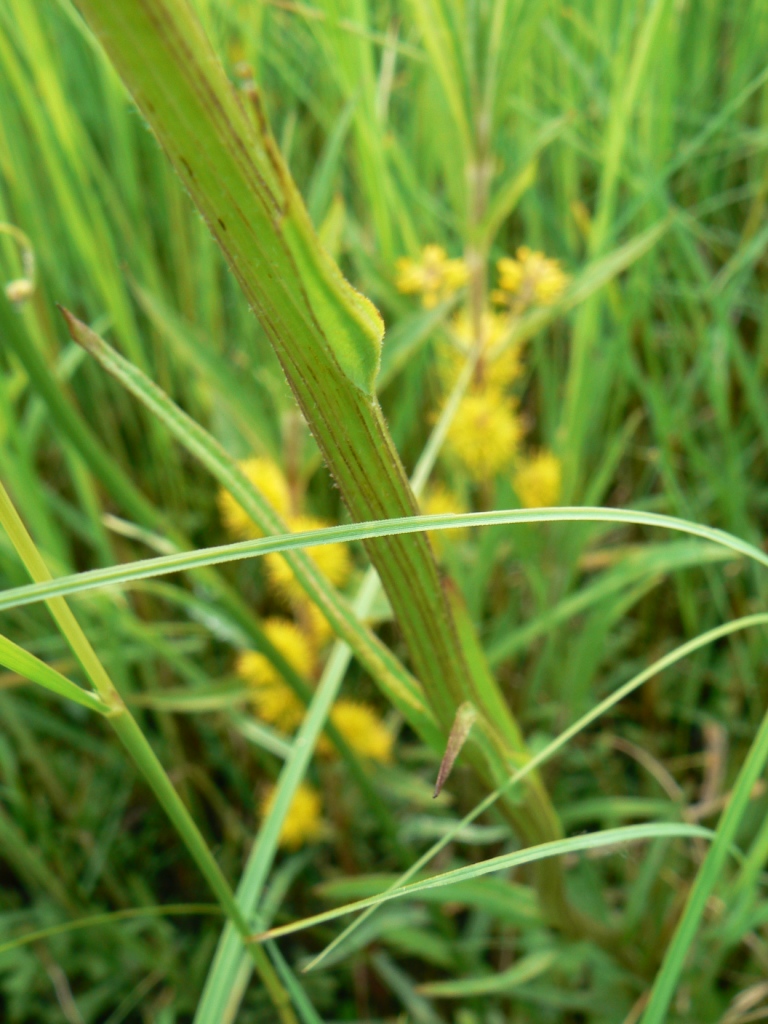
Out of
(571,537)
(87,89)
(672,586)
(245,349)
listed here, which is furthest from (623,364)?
(87,89)

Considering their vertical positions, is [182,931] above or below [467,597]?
below

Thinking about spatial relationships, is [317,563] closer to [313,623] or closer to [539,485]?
[313,623]

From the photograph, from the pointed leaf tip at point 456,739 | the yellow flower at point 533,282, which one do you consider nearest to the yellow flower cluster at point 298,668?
the yellow flower at point 533,282

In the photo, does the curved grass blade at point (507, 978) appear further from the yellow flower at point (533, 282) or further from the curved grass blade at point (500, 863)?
the yellow flower at point (533, 282)

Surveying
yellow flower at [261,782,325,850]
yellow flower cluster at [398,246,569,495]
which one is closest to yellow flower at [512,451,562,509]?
yellow flower cluster at [398,246,569,495]

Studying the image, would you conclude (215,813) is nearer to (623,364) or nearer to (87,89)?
(623,364)

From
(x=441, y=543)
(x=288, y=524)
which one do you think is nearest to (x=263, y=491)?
(x=288, y=524)
